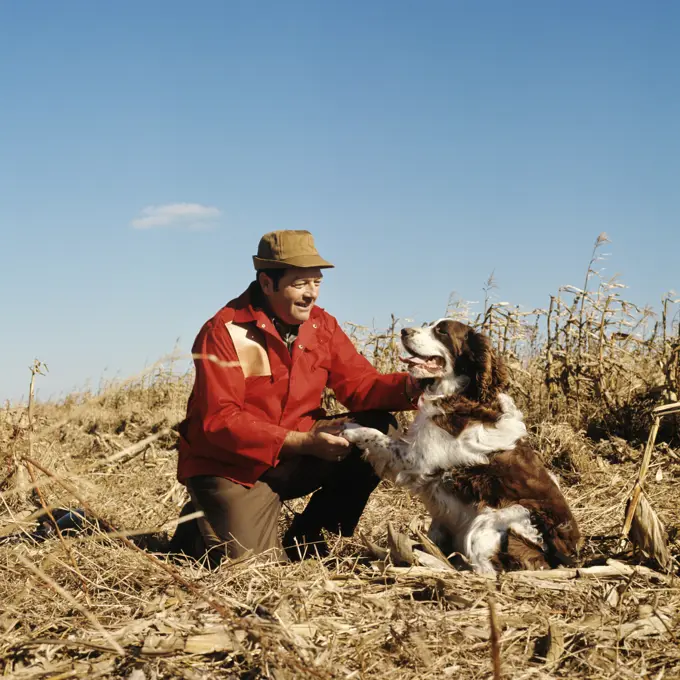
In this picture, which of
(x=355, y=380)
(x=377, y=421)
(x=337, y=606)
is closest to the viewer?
(x=337, y=606)

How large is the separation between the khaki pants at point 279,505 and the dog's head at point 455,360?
59 centimetres

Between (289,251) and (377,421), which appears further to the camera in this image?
(377,421)

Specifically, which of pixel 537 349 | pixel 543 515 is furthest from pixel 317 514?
pixel 537 349

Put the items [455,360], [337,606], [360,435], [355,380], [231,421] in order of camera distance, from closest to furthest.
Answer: [337,606]
[231,421]
[455,360]
[360,435]
[355,380]

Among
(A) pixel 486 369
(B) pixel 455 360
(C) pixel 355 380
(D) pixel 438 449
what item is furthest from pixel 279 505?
(A) pixel 486 369

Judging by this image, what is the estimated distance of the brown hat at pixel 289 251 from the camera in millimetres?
4480

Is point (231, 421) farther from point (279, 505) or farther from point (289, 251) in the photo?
point (289, 251)

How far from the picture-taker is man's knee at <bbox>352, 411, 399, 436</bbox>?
481 cm

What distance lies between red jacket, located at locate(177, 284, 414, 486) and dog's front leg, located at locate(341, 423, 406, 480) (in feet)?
1.15

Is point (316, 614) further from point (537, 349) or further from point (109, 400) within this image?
point (109, 400)

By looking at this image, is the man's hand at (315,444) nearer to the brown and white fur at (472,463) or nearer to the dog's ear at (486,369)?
the brown and white fur at (472,463)

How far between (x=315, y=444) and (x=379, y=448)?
0.39 metres

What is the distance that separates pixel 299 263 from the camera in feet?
14.6

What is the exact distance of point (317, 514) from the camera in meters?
4.79
